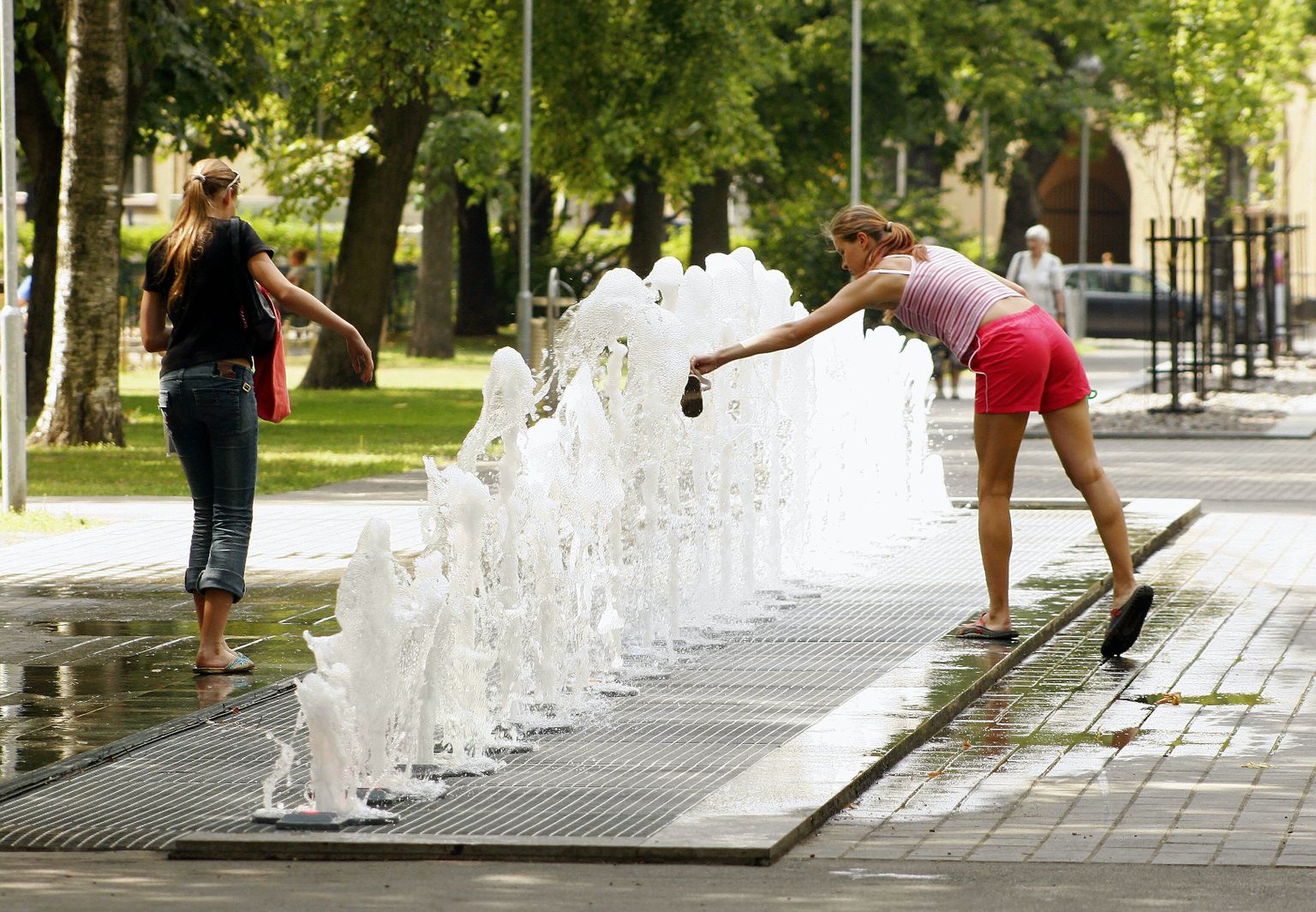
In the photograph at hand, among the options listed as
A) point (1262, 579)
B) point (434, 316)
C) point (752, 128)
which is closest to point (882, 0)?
point (752, 128)

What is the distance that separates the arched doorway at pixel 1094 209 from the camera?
70500 millimetres

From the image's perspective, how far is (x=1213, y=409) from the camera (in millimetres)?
24625

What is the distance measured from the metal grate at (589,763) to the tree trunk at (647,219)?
28.6 m

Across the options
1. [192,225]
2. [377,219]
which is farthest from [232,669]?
[377,219]

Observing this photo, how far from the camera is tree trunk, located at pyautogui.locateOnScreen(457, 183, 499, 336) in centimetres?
4531

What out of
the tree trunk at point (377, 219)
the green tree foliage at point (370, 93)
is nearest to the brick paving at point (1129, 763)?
the green tree foliage at point (370, 93)

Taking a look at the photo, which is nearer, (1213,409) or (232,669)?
(232,669)

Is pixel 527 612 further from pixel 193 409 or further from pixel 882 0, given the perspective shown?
pixel 882 0

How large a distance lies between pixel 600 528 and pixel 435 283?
31.2 meters

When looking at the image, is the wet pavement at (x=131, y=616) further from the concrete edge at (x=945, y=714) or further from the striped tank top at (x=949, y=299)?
the striped tank top at (x=949, y=299)

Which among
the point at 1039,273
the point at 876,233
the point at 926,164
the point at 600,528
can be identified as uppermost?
the point at 926,164

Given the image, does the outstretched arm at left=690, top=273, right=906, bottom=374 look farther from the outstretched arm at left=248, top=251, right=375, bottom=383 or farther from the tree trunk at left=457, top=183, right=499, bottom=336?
the tree trunk at left=457, top=183, right=499, bottom=336

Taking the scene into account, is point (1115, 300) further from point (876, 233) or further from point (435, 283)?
point (876, 233)

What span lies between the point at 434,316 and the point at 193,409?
104 ft
